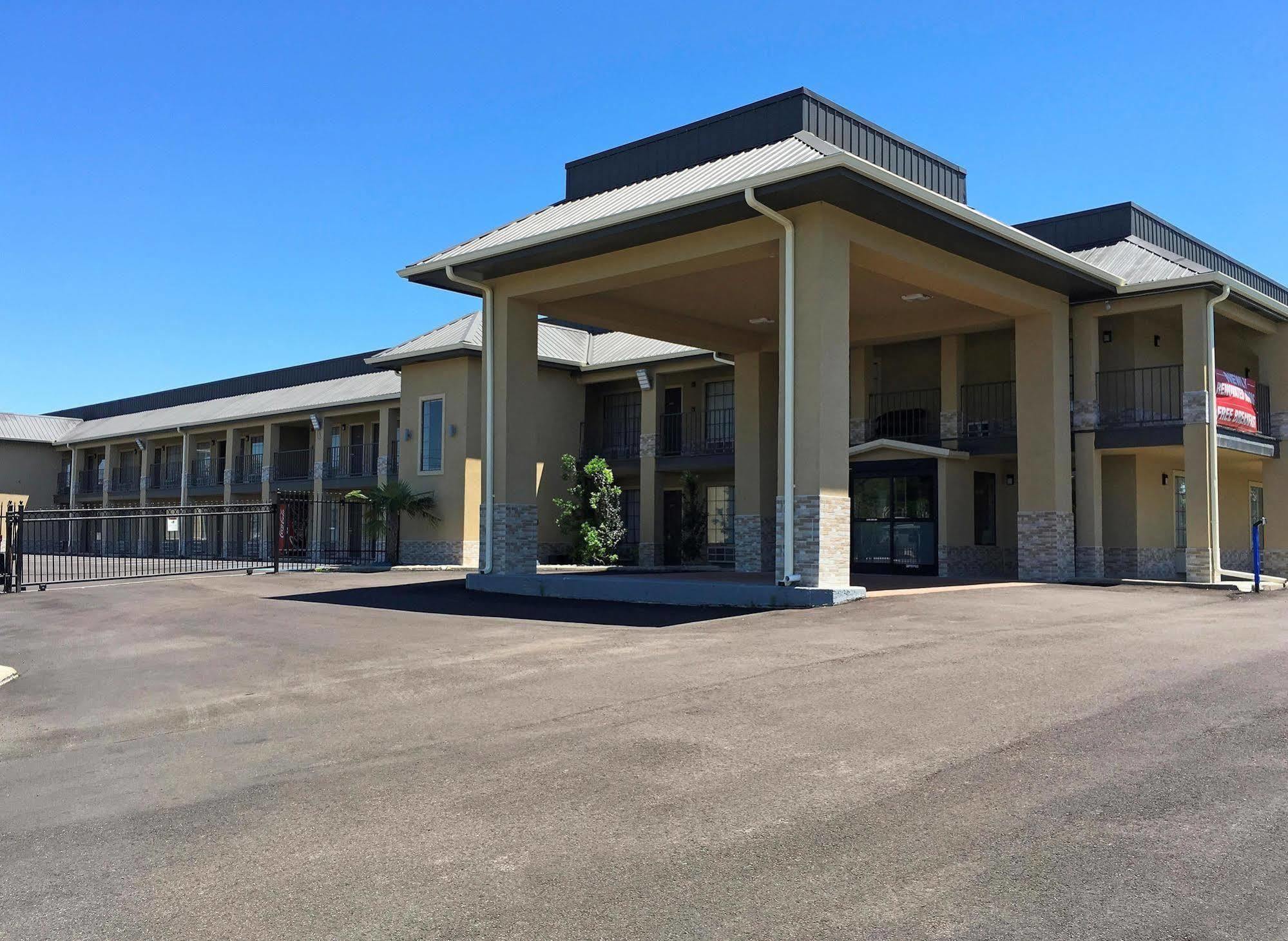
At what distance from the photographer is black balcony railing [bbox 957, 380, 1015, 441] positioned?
76.4 ft

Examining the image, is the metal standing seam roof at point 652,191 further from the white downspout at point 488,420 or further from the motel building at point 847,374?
the white downspout at point 488,420

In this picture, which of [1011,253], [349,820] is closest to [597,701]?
[349,820]

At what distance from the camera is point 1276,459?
23078mm

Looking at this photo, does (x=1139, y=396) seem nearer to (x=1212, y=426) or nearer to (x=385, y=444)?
(x=1212, y=426)

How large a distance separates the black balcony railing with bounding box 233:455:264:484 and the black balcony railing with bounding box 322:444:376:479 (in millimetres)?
4488

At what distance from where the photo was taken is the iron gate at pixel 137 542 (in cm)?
2353

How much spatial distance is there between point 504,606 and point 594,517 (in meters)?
11.7

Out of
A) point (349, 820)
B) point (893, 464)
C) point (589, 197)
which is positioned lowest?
point (349, 820)

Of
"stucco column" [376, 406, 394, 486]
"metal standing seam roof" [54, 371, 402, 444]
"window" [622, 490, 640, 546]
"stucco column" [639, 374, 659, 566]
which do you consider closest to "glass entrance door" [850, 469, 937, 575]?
"stucco column" [639, 374, 659, 566]

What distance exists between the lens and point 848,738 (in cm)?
681

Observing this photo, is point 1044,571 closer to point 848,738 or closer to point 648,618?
point 648,618

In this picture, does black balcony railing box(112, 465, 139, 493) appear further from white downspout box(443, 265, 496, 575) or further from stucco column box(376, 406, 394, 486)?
white downspout box(443, 265, 496, 575)

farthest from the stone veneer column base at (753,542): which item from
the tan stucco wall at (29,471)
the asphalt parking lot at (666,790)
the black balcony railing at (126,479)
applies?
the tan stucco wall at (29,471)

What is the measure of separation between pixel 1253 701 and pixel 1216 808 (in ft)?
9.54
